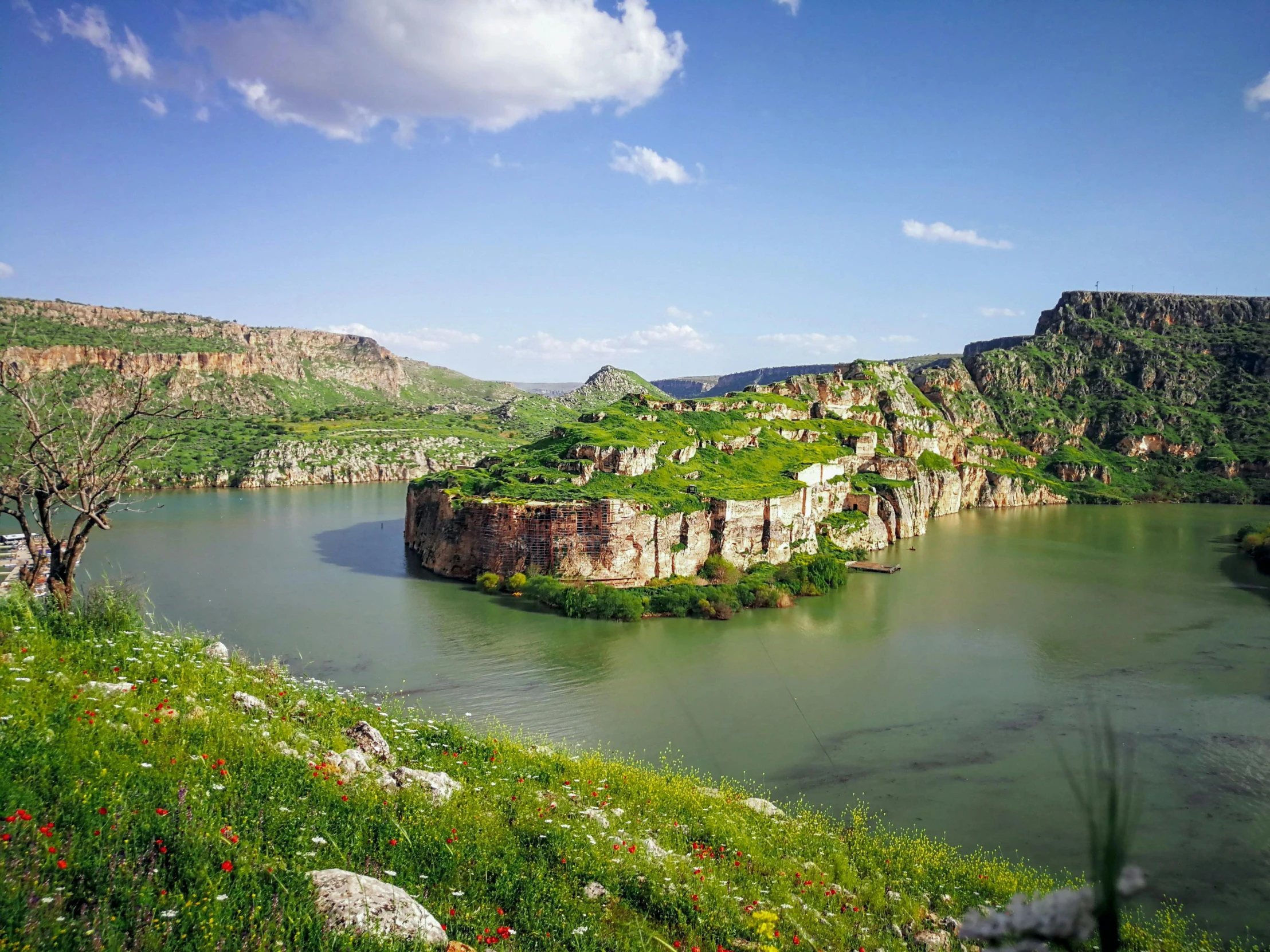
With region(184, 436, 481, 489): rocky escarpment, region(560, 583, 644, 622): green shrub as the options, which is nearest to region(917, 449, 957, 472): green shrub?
region(560, 583, 644, 622): green shrub

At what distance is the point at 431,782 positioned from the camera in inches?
363

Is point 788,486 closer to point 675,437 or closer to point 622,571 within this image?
point 675,437

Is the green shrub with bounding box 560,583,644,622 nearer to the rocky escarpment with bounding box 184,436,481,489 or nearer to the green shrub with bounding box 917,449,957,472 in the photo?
the green shrub with bounding box 917,449,957,472

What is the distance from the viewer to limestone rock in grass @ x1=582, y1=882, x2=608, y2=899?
7.59 m

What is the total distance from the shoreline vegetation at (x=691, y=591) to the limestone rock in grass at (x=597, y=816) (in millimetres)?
19678

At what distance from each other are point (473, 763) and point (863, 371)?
66.8 meters

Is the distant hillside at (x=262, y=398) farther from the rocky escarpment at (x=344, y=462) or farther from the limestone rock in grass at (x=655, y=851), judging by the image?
the limestone rock in grass at (x=655, y=851)

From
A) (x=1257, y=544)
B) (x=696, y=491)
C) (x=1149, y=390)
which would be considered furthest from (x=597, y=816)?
(x=1149, y=390)

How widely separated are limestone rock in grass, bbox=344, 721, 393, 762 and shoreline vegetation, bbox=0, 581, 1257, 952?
0.04m

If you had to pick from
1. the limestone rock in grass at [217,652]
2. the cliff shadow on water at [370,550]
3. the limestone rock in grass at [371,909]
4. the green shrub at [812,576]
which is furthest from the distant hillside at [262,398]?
the limestone rock in grass at [371,909]

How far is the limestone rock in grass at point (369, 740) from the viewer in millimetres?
9992

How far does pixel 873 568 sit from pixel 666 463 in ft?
42.0

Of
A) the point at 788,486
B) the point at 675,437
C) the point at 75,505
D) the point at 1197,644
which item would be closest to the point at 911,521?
the point at 788,486

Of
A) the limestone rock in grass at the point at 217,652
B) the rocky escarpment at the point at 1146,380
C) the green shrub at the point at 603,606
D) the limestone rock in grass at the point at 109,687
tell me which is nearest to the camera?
the limestone rock in grass at the point at 109,687
